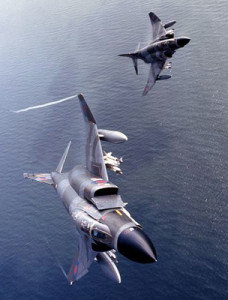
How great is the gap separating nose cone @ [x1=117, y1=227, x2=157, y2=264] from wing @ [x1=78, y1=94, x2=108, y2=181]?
16.0 meters

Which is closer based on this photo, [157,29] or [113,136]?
[113,136]

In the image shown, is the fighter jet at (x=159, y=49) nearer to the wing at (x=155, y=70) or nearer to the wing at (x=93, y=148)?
the wing at (x=155, y=70)

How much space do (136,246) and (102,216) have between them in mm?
8499

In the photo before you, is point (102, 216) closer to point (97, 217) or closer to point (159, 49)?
point (97, 217)

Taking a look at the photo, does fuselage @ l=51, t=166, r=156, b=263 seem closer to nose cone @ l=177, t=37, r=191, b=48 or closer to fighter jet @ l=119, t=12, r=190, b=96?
nose cone @ l=177, t=37, r=191, b=48

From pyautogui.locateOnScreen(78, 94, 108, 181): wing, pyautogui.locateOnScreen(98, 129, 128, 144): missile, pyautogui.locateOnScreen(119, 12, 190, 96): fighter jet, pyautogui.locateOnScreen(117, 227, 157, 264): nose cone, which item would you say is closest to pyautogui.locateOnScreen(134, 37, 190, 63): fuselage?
pyautogui.locateOnScreen(119, 12, 190, 96): fighter jet

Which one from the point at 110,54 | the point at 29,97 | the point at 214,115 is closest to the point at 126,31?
the point at 110,54

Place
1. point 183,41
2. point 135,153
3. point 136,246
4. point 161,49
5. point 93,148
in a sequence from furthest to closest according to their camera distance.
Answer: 1. point 135,153
2. point 161,49
3. point 183,41
4. point 93,148
5. point 136,246

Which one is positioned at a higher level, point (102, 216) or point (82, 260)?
point (102, 216)

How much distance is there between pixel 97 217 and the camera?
42.9 metres

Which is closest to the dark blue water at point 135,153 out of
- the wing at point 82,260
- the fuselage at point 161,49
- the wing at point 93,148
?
the wing at point 82,260

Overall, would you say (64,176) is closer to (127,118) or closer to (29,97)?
(127,118)

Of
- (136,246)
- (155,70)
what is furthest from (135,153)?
(136,246)

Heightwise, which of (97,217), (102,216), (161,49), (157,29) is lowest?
(97,217)
